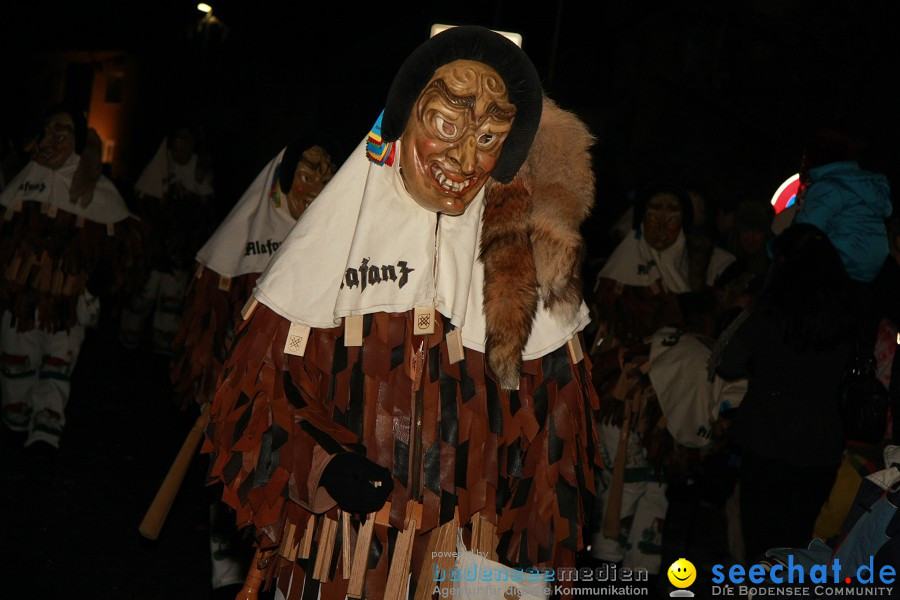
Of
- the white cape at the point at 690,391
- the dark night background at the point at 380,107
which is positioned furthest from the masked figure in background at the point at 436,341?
the dark night background at the point at 380,107

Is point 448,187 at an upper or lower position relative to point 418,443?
upper

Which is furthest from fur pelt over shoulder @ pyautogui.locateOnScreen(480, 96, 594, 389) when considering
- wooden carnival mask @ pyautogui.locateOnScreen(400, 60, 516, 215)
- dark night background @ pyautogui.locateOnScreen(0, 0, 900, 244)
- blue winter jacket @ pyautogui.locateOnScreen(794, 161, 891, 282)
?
dark night background @ pyautogui.locateOnScreen(0, 0, 900, 244)

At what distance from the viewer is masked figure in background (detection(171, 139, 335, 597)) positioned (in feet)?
18.9

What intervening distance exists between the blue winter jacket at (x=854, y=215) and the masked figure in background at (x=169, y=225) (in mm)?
7619

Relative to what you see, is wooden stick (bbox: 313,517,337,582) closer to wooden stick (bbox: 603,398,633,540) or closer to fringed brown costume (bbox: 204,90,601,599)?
fringed brown costume (bbox: 204,90,601,599)

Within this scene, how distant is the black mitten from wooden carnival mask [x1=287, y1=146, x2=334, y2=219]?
10.9ft

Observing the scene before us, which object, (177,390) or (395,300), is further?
(177,390)

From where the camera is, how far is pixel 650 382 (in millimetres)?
6215

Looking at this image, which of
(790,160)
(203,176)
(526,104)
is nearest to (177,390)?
(526,104)

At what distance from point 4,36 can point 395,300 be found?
2258cm

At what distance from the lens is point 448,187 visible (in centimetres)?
325

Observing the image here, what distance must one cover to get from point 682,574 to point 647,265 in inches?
86.3

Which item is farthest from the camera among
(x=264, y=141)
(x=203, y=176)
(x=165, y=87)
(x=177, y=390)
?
(x=165, y=87)

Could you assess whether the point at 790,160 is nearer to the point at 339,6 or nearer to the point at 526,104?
the point at 339,6
